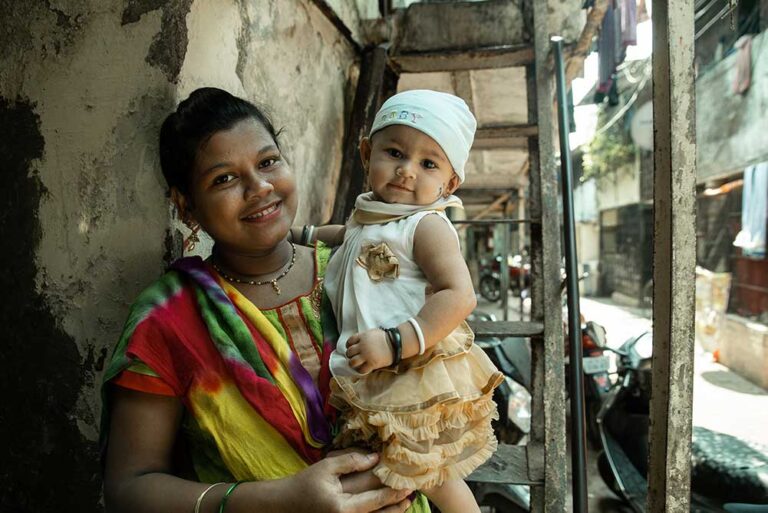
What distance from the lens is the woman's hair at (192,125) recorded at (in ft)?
3.92

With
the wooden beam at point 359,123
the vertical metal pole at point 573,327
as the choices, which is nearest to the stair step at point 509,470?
the vertical metal pole at point 573,327

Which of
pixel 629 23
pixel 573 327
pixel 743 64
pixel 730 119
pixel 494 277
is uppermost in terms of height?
pixel 743 64

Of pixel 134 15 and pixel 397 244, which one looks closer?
pixel 397 244

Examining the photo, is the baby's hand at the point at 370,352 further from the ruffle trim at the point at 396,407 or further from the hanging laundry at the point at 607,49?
the hanging laundry at the point at 607,49

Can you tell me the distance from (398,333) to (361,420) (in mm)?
208

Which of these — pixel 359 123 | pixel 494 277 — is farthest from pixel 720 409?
pixel 494 277

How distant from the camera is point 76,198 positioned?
4.77ft

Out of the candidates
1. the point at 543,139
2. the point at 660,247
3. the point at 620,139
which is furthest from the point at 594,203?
the point at 660,247

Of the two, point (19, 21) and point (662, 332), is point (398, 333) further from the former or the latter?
point (19, 21)

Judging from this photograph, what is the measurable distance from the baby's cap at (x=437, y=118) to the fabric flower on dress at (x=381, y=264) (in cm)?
31

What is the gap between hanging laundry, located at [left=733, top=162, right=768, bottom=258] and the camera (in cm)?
759

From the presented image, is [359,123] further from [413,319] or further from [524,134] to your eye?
[413,319]

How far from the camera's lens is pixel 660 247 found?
1.19 metres

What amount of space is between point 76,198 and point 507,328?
1.86m
